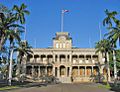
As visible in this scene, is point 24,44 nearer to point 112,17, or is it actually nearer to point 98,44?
point 98,44

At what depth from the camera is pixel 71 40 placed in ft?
277

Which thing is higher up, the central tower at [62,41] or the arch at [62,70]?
the central tower at [62,41]

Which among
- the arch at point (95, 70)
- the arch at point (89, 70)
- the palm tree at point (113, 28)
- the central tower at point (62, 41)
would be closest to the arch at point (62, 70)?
the central tower at point (62, 41)

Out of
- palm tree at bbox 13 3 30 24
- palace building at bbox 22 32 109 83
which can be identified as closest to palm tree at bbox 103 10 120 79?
palm tree at bbox 13 3 30 24

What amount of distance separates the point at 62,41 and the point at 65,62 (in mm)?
7998

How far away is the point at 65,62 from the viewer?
269ft

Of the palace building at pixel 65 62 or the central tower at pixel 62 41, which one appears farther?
the central tower at pixel 62 41

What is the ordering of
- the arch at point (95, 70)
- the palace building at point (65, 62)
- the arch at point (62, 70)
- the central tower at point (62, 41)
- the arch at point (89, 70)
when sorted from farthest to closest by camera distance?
the central tower at point (62, 41) → the arch at point (95, 70) → the arch at point (89, 70) → the arch at point (62, 70) → the palace building at point (65, 62)

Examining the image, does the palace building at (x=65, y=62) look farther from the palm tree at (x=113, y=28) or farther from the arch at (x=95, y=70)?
the palm tree at (x=113, y=28)

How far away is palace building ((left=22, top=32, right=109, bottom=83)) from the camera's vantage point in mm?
81625

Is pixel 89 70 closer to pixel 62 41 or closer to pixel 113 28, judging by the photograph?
pixel 62 41

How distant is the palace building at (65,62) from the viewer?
268ft

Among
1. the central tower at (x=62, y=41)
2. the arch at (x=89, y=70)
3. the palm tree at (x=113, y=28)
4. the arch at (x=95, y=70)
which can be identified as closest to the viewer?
the palm tree at (x=113, y=28)

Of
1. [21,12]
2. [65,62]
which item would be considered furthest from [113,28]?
[65,62]
